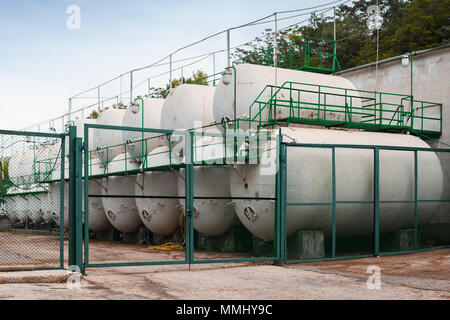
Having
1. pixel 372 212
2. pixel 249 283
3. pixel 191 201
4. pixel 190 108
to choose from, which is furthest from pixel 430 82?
pixel 249 283

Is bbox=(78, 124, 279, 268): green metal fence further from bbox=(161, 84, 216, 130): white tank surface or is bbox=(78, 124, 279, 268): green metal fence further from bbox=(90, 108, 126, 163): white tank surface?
bbox=(161, 84, 216, 130): white tank surface

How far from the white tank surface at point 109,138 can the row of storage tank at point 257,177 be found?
225 centimetres

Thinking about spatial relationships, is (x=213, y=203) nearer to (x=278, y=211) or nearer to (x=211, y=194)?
(x=211, y=194)

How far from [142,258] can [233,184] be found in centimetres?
383

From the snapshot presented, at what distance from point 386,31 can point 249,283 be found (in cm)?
4262

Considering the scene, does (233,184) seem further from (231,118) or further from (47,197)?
(47,197)

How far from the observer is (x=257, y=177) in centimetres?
1520

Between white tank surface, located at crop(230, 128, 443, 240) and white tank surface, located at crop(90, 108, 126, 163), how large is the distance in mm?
11193

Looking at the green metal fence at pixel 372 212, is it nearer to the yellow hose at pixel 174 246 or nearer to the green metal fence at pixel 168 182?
the green metal fence at pixel 168 182

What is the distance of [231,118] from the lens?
57.1ft

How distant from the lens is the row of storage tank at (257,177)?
15.2 m

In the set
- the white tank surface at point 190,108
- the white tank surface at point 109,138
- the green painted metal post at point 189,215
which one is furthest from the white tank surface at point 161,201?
the green painted metal post at point 189,215
